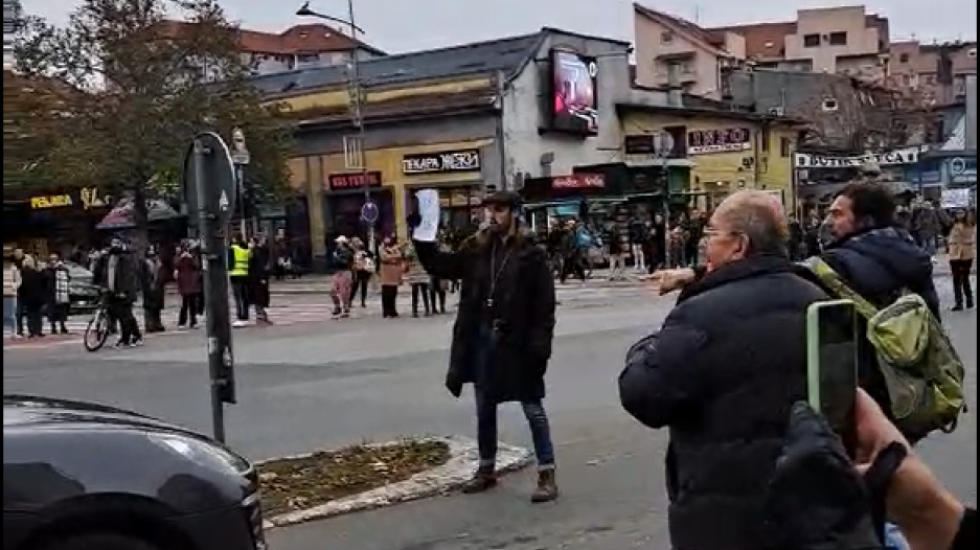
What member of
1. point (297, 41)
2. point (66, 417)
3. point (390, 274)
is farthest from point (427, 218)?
point (297, 41)

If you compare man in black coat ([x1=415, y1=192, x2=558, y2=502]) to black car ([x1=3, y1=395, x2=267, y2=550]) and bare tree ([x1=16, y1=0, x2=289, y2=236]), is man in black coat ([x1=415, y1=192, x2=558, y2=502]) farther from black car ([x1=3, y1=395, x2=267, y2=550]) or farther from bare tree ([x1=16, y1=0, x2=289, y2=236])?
bare tree ([x1=16, y1=0, x2=289, y2=236])

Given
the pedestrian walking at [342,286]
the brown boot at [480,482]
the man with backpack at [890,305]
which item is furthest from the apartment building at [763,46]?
the man with backpack at [890,305]

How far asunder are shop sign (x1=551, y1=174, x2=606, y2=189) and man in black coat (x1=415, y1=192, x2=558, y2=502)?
38.9 m

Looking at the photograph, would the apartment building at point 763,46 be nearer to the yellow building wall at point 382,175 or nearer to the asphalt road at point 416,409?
the yellow building wall at point 382,175

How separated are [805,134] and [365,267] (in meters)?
41.1

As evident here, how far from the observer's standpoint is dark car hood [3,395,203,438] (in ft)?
17.8

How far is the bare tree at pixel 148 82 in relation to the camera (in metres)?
41.6

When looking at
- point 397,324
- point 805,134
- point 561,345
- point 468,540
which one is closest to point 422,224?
point 468,540

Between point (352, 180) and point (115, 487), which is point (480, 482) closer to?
point (115, 487)

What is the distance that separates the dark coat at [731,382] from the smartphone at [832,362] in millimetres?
506

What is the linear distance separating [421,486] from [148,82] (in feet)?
115

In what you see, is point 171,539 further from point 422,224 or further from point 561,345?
point 561,345

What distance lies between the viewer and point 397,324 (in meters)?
25.4

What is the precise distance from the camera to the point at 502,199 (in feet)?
27.1
